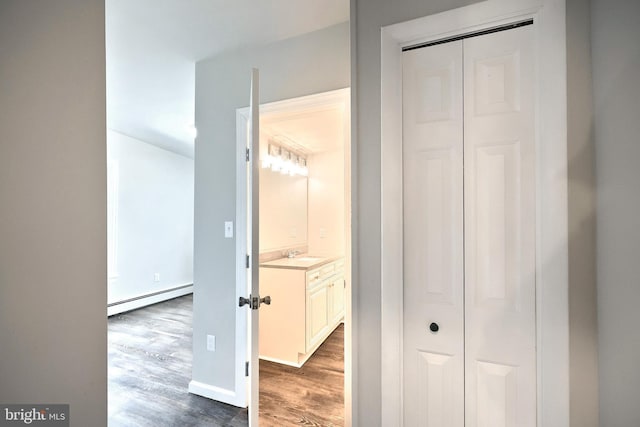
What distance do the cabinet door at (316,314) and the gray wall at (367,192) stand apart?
164 centimetres

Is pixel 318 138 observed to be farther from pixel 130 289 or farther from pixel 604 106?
pixel 130 289

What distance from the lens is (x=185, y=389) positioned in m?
2.29

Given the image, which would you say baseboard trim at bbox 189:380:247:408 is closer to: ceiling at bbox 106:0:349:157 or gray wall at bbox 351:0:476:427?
gray wall at bbox 351:0:476:427

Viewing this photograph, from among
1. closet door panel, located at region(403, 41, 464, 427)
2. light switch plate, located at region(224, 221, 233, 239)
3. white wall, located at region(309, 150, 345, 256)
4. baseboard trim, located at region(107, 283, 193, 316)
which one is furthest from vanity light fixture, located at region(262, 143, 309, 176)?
baseboard trim, located at region(107, 283, 193, 316)

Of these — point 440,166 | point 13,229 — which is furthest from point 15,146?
point 440,166

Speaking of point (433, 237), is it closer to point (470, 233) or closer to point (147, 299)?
point (470, 233)

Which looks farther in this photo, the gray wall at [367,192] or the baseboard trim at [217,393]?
the baseboard trim at [217,393]

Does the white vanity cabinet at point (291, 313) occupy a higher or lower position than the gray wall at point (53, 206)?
lower

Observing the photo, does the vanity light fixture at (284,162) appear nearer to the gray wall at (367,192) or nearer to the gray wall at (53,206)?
the gray wall at (367,192)

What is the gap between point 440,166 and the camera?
1146 mm

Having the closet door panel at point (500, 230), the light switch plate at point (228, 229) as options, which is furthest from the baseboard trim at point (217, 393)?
the closet door panel at point (500, 230)

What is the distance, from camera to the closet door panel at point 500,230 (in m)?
1.02

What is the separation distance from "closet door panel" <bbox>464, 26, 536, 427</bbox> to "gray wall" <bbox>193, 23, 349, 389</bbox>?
124 centimetres

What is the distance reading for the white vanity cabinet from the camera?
2.73 m
